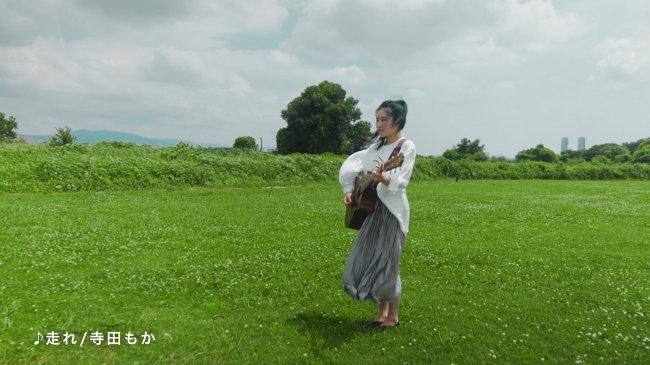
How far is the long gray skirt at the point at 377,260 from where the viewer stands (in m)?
4.06

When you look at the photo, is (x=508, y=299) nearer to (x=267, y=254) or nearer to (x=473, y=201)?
(x=267, y=254)

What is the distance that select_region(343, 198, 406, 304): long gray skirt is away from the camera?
4.06 meters

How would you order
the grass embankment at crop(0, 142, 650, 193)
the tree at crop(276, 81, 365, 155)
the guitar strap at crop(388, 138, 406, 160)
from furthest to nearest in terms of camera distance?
the tree at crop(276, 81, 365, 155) < the grass embankment at crop(0, 142, 650, 193) < the guitar strap at crop(388, 138, 406, 160)

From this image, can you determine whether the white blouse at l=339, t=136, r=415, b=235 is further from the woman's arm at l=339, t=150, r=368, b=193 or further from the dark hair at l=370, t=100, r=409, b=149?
the dark hair at l=370, t=100, r=409, b=149

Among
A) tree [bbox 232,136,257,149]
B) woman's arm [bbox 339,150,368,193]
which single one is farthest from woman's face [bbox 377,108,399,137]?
tree [bbox 232,136,257,149]

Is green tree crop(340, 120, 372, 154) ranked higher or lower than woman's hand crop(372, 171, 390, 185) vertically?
higher

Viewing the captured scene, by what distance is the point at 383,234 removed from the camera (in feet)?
13.7

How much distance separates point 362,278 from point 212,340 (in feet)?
5.69

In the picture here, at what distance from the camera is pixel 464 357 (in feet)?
→ 12.0

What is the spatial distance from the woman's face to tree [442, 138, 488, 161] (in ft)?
153

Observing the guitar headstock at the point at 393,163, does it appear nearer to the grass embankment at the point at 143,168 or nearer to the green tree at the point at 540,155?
the grass embankment at the point at 143,168

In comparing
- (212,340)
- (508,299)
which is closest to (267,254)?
(212,340)

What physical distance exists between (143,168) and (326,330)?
17.0 m

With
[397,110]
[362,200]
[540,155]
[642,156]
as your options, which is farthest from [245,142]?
[642,156]
